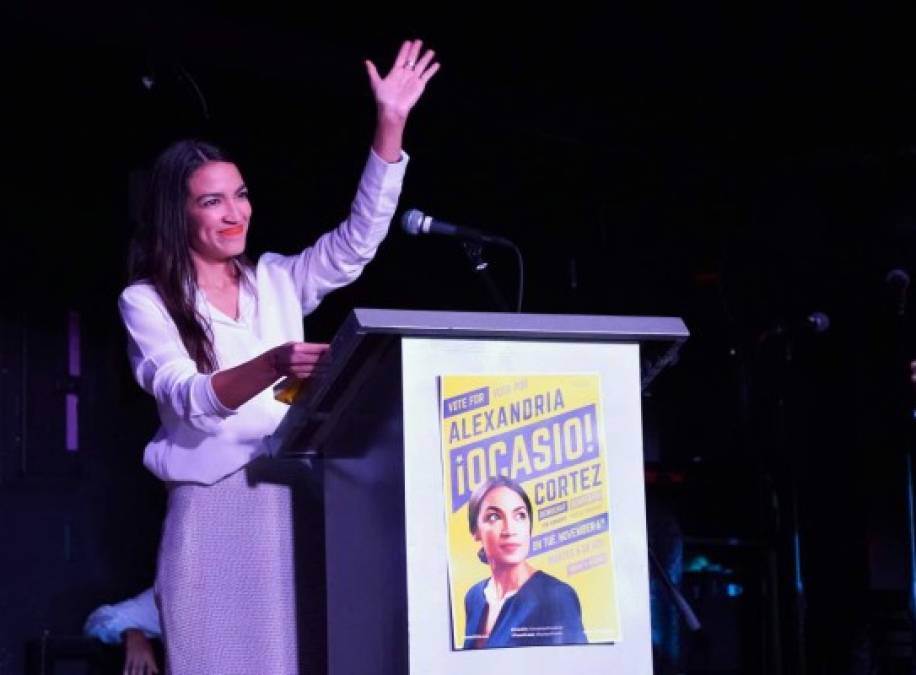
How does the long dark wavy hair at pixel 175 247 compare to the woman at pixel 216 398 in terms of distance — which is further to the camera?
the long dark wavy hair at pixel 175 247

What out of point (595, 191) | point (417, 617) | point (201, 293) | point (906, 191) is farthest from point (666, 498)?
point (417, 617)

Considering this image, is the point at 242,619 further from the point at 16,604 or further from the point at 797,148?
the point at 797,148

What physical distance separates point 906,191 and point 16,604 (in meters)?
4.64

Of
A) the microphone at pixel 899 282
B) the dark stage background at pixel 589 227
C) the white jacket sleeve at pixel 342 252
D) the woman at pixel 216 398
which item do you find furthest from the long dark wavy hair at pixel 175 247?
the microphone at pixel 899 282

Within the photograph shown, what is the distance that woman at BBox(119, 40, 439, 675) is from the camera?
6.28ft

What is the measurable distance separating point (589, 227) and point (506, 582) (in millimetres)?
5083

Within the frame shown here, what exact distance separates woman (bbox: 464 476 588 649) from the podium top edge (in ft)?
0.56

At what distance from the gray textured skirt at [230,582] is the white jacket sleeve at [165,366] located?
0.42ft

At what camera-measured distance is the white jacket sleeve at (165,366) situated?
180cm

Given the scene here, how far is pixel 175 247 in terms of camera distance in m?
2.18

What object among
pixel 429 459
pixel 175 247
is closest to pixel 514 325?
pixel 429 459

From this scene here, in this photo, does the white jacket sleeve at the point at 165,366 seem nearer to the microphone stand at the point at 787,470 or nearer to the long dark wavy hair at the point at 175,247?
the long dark wavy hair at the point at 175,247

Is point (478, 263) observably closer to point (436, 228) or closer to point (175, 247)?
point (436, 228)

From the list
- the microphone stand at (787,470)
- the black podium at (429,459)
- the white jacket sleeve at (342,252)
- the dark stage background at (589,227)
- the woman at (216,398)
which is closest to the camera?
the black podium at (429,459)
